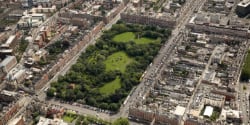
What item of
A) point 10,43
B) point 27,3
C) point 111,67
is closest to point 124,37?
point 111,67

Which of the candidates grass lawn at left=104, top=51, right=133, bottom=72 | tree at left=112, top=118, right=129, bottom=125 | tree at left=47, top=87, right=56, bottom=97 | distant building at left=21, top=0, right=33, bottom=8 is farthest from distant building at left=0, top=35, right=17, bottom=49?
tree at left=112, top=118, right=129, bottom=125

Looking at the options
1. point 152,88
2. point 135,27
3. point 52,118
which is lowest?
point 52,118

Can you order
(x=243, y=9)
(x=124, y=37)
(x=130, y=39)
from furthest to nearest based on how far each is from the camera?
1. (x=243, y=9)
2. (x=124, y=37)
3. (x=130, y=39)

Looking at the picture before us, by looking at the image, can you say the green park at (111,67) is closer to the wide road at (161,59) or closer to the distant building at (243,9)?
the wide road at (161,59)

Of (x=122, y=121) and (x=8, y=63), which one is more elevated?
(x=8, y=63)

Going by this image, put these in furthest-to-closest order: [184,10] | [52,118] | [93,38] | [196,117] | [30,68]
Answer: [184,10] → [93,38] → [30,68] → [52,118] → [196,117]

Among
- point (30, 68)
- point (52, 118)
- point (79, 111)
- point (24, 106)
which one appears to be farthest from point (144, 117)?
point (30, 68)

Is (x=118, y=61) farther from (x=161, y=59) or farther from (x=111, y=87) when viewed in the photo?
(x=161, y=59)

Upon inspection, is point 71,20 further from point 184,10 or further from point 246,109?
point 246,109
